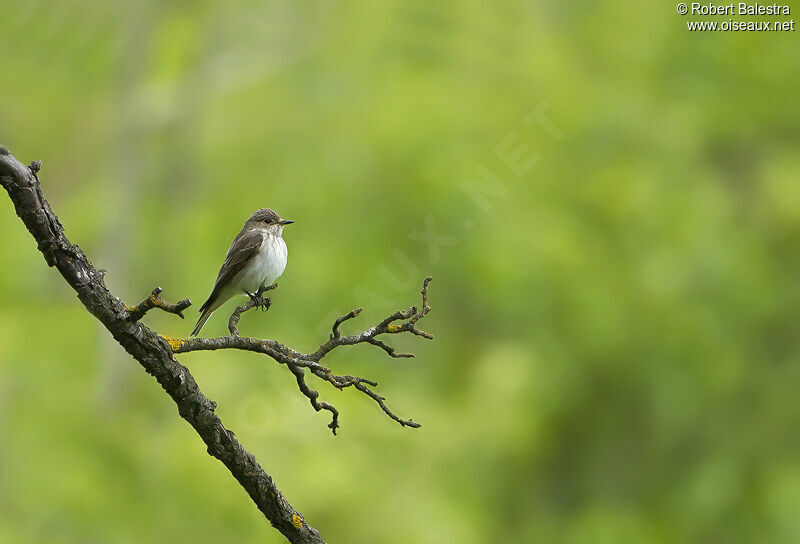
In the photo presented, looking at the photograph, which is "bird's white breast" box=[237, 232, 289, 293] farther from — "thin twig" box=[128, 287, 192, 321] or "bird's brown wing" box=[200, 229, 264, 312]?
"thin twig" box=[128, 287, 192, 321]

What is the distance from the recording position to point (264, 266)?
4703 mm

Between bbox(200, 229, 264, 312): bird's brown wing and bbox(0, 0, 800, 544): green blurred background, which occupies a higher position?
bbox(0, 0, 800, 544): green blurred background

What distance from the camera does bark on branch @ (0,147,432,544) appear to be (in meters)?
2.13

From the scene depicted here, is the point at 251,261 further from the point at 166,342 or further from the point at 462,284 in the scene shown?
the point at 462,284

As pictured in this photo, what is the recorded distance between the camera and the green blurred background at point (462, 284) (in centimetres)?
918

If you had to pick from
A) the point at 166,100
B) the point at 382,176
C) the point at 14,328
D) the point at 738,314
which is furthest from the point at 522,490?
the point at 166,100

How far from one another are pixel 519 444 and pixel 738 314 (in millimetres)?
2746

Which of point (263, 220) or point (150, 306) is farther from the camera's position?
point (263, 220)

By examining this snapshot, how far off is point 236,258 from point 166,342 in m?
2.18

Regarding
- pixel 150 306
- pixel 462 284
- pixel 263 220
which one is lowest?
pixel 150 306

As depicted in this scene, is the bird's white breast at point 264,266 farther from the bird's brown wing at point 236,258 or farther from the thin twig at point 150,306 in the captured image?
the thin twig at point 150,306

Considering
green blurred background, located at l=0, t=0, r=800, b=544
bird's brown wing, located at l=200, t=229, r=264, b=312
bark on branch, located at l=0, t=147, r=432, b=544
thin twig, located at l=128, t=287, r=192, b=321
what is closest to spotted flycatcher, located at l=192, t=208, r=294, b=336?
bird's brown wing, located at l=200, t=229, r=264, b=312

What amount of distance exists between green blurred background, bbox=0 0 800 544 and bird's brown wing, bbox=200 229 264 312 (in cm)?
378

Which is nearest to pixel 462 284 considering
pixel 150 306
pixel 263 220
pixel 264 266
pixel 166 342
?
pixel 263 220
